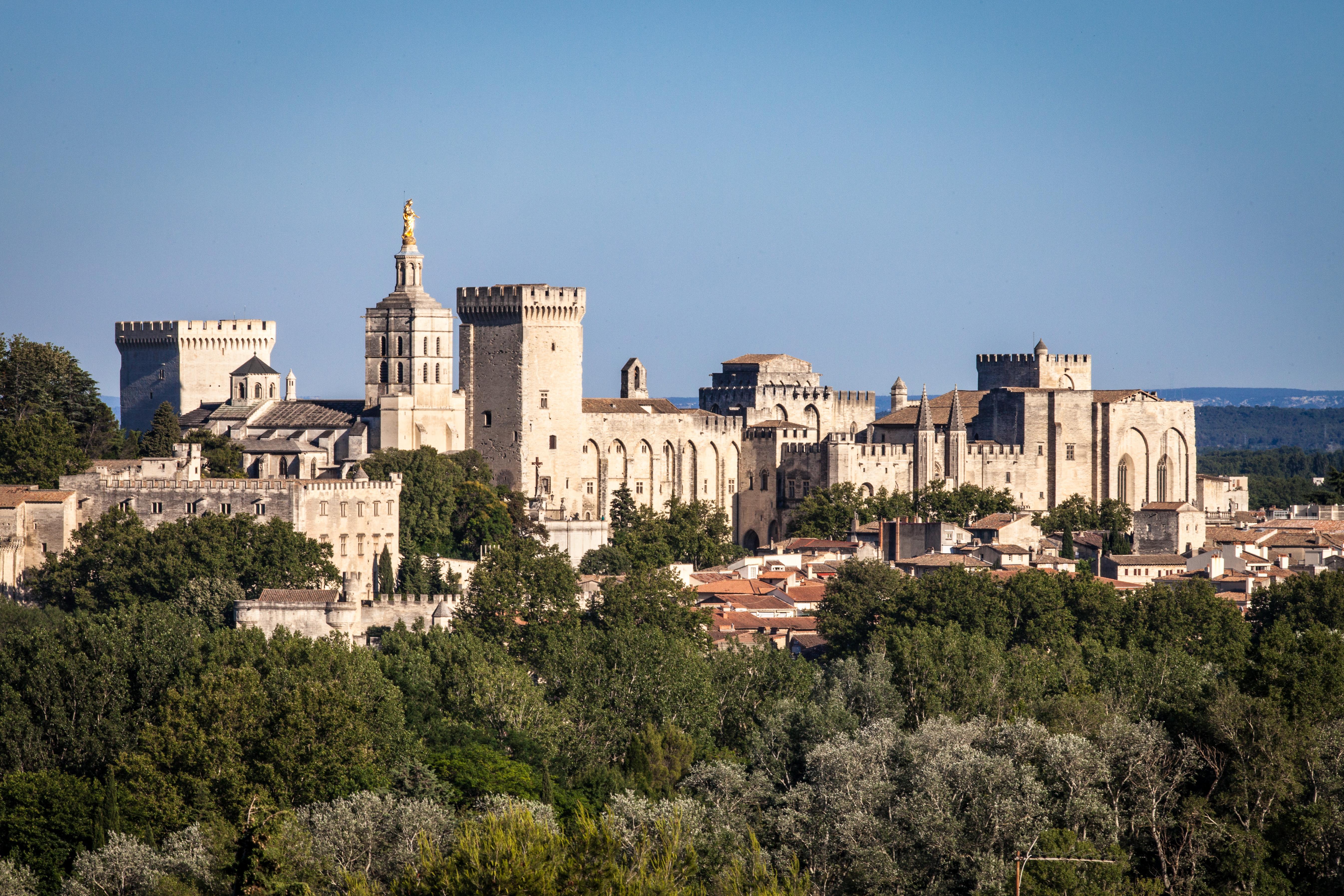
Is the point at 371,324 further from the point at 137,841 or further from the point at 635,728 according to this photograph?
the point at 137,841

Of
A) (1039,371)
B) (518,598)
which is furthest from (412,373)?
(1039,371)

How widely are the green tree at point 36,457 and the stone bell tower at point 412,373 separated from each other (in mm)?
13010

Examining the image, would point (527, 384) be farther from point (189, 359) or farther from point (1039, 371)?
point (1039, 371)

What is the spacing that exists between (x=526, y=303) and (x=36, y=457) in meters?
19.3

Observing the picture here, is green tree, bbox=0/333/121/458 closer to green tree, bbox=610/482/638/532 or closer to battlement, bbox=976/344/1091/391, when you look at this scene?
green tree, bbox=610/482/638/532

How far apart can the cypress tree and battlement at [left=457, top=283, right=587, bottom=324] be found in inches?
596

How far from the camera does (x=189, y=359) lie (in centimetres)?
9069

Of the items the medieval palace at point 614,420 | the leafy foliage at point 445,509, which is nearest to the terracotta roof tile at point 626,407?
the medieval palace at point 614,420

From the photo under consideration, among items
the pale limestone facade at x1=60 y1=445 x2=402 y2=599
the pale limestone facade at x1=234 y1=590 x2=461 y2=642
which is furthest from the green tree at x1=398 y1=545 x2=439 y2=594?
the pale limestone facade at x1=234 y1=590 x2=461 y2=642

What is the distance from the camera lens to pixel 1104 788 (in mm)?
37000

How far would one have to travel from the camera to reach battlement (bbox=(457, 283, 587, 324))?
79188 mm

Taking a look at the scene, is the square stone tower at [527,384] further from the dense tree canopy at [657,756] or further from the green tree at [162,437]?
the dense tree canopy at [657,756]

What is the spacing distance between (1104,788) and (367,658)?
15592 mm

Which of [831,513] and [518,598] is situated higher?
[831,513]
